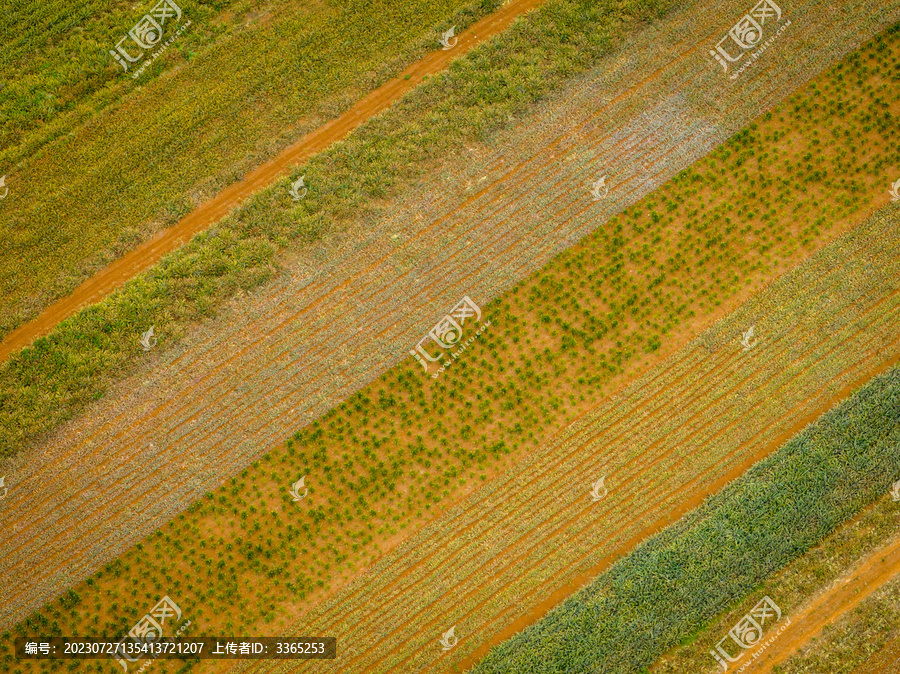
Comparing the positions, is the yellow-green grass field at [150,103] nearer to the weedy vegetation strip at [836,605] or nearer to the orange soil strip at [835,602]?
the weedy vegetation strip at [836,605]

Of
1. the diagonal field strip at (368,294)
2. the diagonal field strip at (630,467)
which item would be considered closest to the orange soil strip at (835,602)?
the diagonal field strip at (630,467)

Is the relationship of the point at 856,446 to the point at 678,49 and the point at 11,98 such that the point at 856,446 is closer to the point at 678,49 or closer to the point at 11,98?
the point at 678,49

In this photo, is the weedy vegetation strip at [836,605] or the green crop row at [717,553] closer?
the weedy vegetation strip at [836,605]

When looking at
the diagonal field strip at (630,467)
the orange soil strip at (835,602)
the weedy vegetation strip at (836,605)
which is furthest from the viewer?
the diagonal field strip at (630,467)

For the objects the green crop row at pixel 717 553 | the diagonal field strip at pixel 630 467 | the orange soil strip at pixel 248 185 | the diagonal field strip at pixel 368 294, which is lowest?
the green crop row at pixel 717 553

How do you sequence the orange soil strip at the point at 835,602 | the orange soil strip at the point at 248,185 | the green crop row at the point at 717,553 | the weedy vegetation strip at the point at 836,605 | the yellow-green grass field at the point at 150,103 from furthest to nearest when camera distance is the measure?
the yellow-green grass field at the point at 150,103 → the orange soil strip at the point at 248,185 → the green crop row at the point at 717,553 → the orange soil strip at the point at 835,602 → the weedy vegetation strip at the point at 836,605

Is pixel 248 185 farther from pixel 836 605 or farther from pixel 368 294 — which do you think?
pixel 836 605

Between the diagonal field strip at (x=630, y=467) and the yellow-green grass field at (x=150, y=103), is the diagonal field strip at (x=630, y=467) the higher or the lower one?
the lower one
